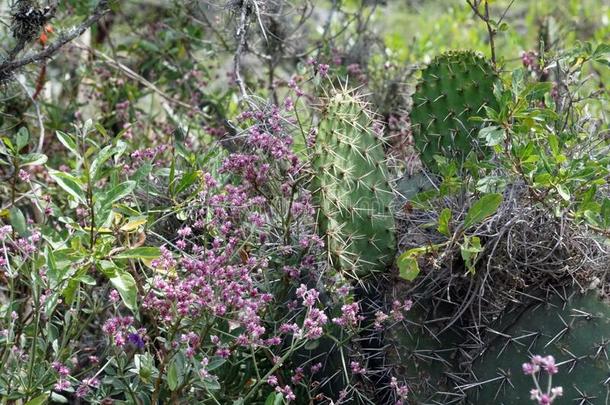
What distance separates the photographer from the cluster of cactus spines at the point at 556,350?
9.06ft

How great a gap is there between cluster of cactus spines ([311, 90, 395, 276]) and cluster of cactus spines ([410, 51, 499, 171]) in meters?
0.31

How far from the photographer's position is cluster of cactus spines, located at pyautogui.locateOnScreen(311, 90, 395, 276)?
3018 mm

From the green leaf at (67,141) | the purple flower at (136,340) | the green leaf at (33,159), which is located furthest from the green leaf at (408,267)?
the green leaf at (33,159)

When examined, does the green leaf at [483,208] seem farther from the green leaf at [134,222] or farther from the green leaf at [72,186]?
the green leaf at [72,186]

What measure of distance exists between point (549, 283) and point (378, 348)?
57 cm

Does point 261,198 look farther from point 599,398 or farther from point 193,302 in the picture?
point 599,398

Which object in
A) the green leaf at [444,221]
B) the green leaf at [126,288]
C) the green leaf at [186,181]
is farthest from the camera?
the green leaf at [186,181]

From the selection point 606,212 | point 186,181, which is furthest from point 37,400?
point 606,212

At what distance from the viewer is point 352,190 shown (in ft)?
10.1

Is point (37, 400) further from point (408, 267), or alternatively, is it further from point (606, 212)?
point (606, 212)

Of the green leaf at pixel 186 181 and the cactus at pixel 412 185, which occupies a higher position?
the green leaf at pixel 186 181

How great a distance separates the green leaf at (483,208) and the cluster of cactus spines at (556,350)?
354 mm

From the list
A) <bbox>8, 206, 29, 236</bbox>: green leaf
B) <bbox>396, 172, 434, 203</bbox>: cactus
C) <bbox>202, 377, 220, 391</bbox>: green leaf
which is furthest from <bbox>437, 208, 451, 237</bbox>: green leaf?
<bbox>8, 206, 29, 236</bbox>: green leaf

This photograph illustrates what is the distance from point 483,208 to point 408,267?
0.27 meters
